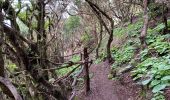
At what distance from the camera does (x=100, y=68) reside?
12203mm

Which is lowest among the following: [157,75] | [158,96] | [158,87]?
[158,96]

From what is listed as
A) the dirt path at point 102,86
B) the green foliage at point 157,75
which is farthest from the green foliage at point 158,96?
the dirt path at point 102,86

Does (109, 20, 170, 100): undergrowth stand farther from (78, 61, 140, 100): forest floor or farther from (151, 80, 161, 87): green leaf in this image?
(78, 61, 140, 100): forest floor

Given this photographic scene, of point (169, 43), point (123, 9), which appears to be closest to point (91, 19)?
point (123, 9)

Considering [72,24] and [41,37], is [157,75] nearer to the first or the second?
[41,37]

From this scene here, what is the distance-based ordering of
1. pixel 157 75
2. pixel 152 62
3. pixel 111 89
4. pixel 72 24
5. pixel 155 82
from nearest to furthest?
pixel 155 82
pixel 157 75
pixel 152 62
pixel 111 89
pixel 72 24

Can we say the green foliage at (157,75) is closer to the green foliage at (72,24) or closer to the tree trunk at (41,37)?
the tree trunk at (41,37)

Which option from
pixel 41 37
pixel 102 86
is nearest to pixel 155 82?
pixel 41 37

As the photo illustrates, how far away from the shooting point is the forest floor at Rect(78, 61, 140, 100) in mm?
7684

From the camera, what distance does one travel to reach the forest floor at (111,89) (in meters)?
7.68

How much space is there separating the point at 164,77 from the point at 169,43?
2.54 m

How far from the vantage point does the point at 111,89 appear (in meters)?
9.02

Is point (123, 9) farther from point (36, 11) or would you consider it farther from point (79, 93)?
point (36, 11)

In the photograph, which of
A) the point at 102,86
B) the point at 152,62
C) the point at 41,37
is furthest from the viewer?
the point at 102,86
